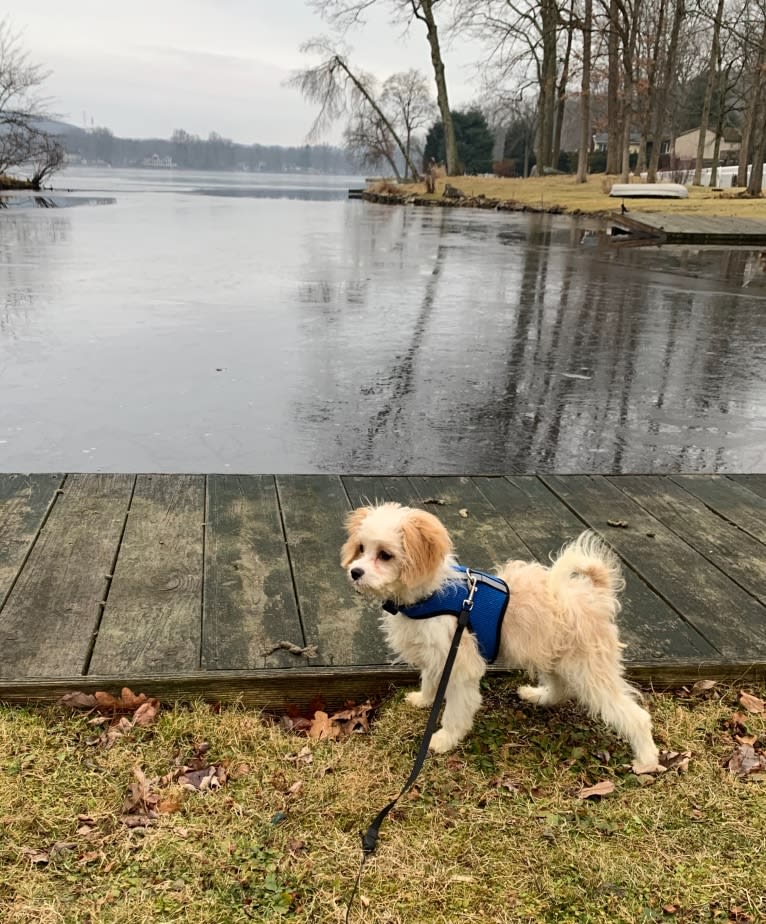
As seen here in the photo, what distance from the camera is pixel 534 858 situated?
254 cm

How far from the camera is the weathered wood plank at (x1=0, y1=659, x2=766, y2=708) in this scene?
3.05 m

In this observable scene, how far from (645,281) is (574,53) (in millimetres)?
36153

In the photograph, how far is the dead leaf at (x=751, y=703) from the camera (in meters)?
3.30

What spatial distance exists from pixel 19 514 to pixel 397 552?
253 cm

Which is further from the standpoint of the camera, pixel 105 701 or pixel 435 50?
pixel 435 50

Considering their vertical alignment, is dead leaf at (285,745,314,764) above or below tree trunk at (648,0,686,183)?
below

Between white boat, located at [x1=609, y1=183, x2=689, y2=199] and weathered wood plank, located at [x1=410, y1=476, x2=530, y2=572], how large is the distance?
106ft

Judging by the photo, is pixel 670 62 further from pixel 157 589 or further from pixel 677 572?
pixel 157 589

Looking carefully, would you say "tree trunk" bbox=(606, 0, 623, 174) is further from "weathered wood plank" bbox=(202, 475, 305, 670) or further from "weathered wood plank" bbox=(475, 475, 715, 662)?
"weathered wood plank" bbox=(202, 475, 305, 670)

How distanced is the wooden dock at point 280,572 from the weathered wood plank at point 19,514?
0.01 meters

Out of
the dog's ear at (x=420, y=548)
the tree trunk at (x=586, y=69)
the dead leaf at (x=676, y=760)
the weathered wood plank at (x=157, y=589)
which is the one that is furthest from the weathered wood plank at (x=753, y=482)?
the tree trunk at (x=586, y=69)

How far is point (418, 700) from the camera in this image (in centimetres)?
320

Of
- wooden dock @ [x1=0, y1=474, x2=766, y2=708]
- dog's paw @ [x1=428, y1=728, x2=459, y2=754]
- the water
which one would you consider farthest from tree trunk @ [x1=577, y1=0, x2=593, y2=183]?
dog's paw @ [x1=428, y1=728, x2=459, y2=754]

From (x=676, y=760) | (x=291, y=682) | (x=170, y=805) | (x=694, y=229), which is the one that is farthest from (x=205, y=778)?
(x=694, y=229)
